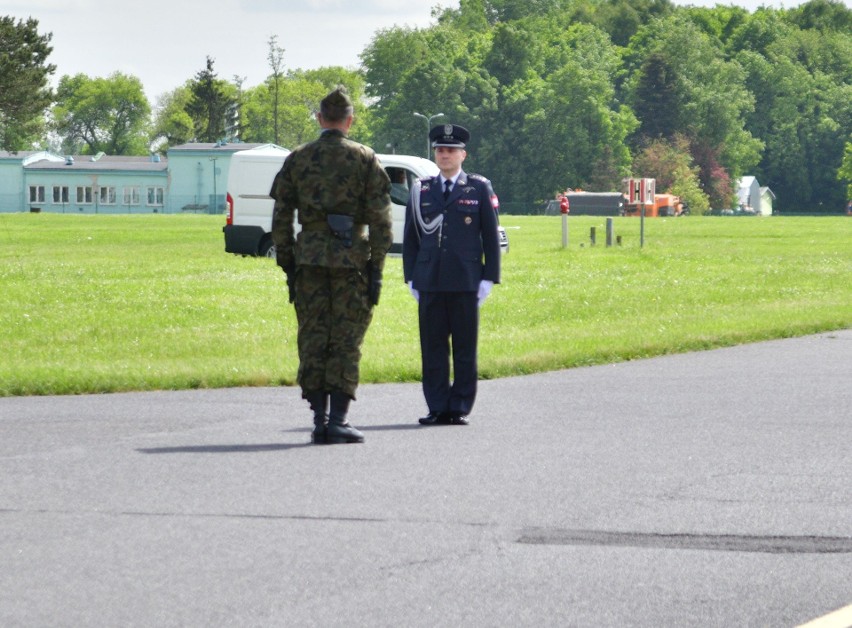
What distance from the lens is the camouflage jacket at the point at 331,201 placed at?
8.34 metres

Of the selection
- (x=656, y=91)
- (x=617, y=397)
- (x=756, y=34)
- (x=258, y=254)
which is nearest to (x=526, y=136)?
(x=656, y=91)

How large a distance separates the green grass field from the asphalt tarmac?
2015 millimetres

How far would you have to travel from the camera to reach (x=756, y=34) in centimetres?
Result: 15000

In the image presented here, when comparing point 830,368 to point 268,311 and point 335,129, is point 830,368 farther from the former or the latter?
point 268,311

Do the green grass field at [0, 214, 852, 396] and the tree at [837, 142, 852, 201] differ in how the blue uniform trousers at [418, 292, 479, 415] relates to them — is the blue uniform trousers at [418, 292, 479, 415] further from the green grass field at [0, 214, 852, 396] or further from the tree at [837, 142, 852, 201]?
the tree at [837, 142, 852, 201]

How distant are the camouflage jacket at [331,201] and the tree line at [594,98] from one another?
101 meters

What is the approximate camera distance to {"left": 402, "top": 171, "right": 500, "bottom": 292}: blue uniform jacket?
9.16 meters

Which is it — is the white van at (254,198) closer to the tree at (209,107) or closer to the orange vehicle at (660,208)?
the orange vehicle at (660,208)

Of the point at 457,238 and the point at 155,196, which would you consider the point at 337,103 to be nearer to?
the point at 457,238

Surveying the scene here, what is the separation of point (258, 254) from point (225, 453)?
79.7 feet

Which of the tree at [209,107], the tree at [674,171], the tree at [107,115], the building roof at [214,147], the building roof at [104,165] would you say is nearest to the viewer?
the tree at [674,171]

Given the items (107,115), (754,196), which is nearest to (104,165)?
(107,115)

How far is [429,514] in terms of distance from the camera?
21.1 feet

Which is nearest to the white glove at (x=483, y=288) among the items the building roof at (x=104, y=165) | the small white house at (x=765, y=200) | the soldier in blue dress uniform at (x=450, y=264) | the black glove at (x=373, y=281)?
the soldier in blue dress uniform at (x=450, y=264)
